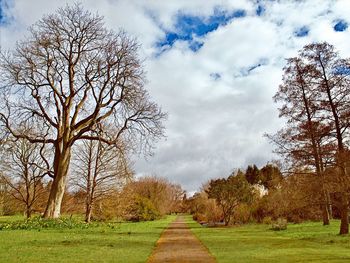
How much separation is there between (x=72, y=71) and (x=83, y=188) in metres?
17.7

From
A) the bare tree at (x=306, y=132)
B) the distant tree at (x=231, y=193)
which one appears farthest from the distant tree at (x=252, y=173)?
the bare tree at (x=306, y=132)

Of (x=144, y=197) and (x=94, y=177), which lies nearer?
(x=94, y=177)

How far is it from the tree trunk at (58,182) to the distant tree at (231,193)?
1937 centimetres

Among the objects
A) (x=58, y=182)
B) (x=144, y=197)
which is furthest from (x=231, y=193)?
(x=144, y=197)

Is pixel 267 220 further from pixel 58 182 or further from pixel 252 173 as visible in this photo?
pixel 252 173

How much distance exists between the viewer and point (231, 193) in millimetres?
39031

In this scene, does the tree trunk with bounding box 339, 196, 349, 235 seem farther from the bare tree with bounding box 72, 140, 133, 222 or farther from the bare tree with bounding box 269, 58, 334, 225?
the bare tree with bounding box 72, 140, 133, 222

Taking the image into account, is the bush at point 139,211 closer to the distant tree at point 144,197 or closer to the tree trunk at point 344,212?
the distant tree at point 144,197

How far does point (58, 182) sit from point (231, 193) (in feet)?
67.1

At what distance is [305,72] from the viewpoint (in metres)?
22.2

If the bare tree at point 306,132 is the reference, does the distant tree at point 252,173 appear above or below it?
above

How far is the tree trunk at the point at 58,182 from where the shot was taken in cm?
2408

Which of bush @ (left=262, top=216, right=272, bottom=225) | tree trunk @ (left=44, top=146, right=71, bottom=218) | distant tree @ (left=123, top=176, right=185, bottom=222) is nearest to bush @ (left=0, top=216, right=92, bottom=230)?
tree trunk @ (left=44, top=146, right=71, bottom=218)

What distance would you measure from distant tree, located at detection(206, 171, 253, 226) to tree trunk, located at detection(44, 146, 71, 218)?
1937cm
